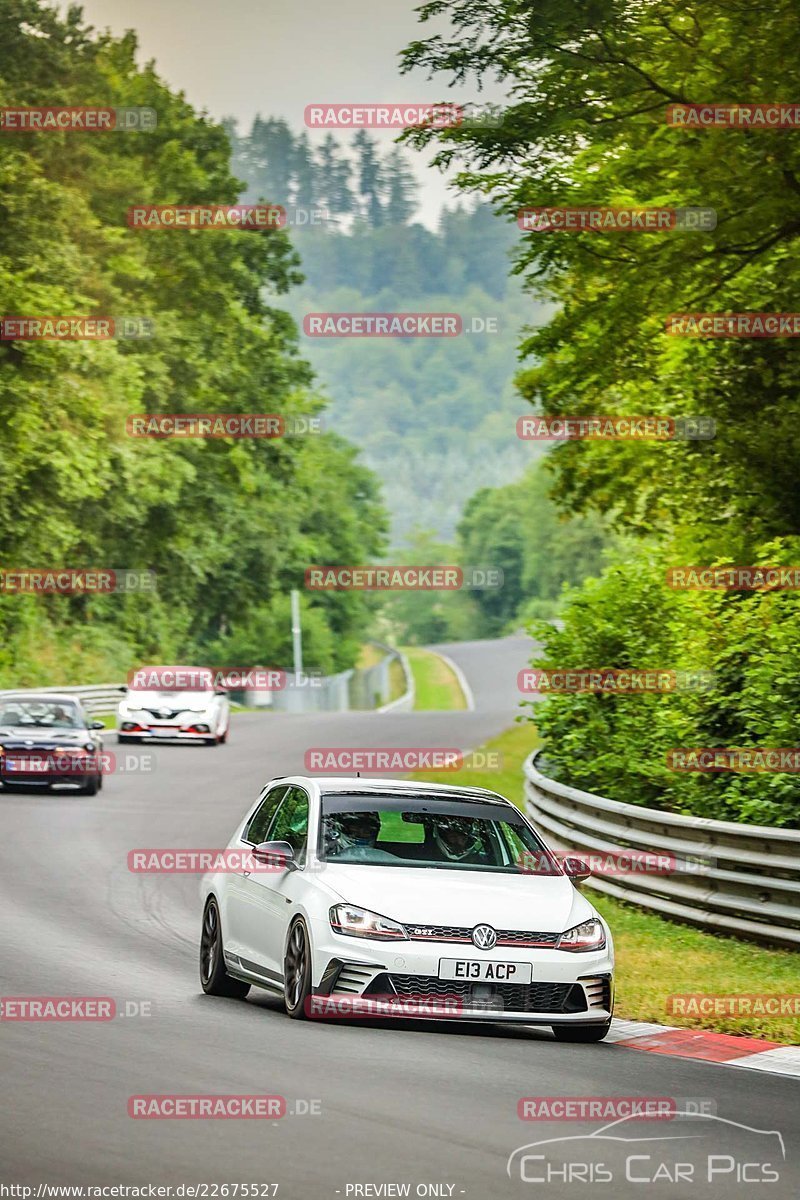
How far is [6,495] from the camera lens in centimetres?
4891

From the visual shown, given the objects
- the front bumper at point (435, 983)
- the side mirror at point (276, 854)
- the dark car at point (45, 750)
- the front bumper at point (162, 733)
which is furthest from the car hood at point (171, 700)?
the front bumper at point (435, 983)

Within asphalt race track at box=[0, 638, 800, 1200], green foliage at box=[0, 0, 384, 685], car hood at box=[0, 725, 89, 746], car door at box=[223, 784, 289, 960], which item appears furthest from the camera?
green foliage at box=[0, 0, 384, 685]

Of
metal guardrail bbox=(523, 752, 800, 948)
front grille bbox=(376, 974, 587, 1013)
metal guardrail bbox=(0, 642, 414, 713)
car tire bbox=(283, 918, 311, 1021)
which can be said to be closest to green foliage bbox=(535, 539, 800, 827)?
metal guardrail bbox=(523, 752, 800, 948)

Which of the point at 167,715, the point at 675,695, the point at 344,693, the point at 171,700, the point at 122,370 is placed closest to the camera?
the point at 675,695

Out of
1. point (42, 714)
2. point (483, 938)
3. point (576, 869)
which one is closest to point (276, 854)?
point (483, 938)

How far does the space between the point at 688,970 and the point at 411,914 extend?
3818mm

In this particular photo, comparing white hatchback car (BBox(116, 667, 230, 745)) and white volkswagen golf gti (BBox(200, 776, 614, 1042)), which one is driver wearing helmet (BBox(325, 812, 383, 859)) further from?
white hatchback car (BBox(116, 667, 230, 745))

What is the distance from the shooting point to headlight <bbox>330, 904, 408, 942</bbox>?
10562mm

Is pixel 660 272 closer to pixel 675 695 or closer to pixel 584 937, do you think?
pixel 675 695

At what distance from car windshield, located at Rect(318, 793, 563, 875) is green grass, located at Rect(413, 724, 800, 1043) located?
1.32 meters

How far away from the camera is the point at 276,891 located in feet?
37.9

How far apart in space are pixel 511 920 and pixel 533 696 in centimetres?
8150

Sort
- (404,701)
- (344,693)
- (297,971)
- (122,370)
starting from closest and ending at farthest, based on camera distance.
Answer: (297,971) → (122,370) → (404,701) → (344,693)

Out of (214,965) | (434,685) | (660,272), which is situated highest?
(660,272)
